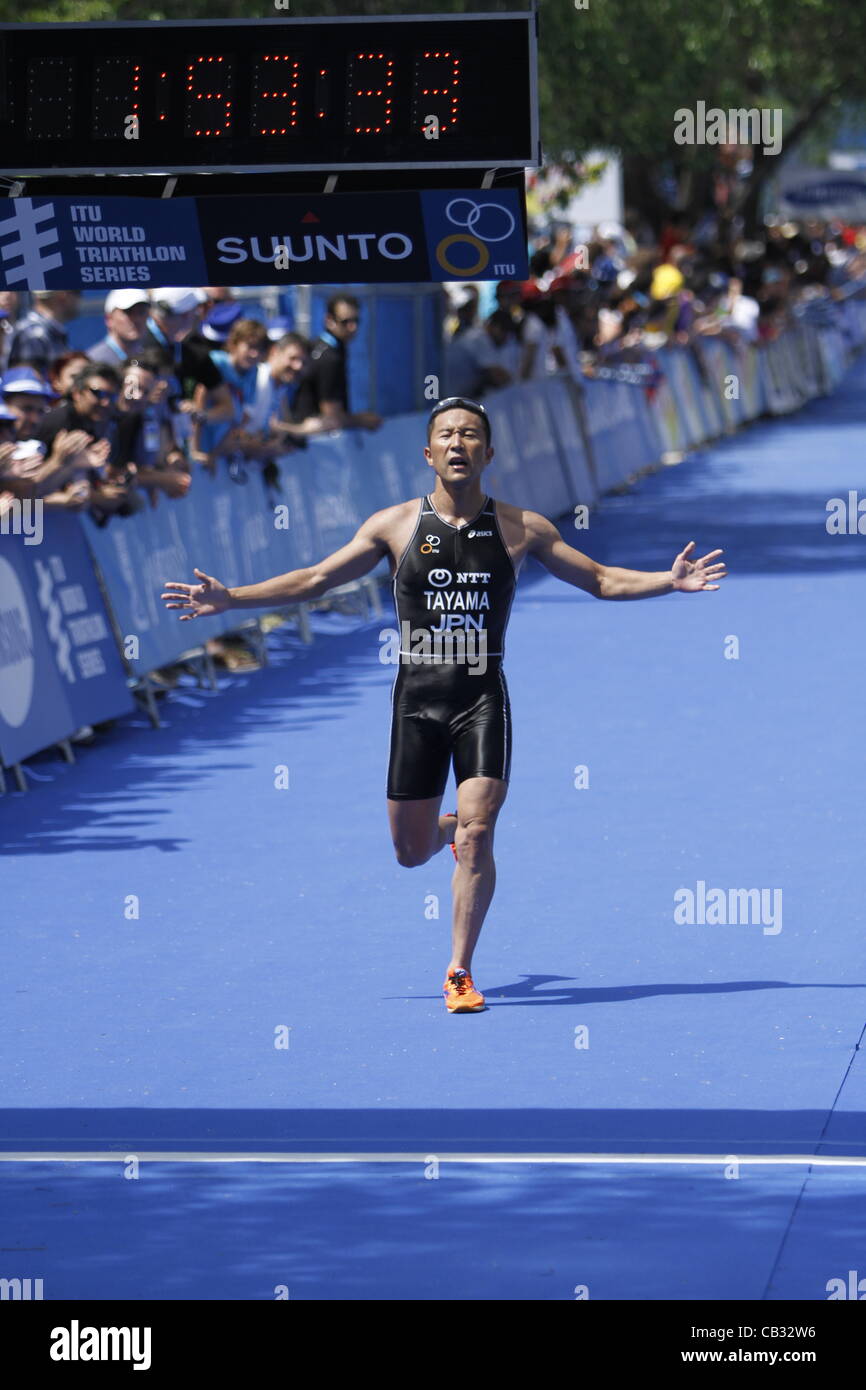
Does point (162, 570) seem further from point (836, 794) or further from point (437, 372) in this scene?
Result: point (437, 372)

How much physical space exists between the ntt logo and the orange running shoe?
3115 mm

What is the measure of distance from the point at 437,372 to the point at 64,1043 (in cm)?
1822

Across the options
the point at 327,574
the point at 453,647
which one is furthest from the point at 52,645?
the point at 453,647

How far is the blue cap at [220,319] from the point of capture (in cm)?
1823

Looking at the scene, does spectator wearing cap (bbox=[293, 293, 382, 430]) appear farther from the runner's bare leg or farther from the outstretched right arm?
the runner's bare leg

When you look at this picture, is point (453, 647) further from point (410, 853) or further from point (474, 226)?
point (474, 226)

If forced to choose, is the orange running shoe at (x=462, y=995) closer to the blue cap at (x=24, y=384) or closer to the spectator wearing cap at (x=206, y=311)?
the blue cap at (x=24, y=384)

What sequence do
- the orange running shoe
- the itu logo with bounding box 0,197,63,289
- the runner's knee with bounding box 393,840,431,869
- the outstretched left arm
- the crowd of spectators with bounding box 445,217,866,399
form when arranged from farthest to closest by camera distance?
1. the crowd of spectators with bounding box 445,217,866,399
2. the itu logo with bounding box 0,197,63,289
3. the runner's knee with bounding box 393,840,431,869
4. the outstretched left arm
5. the orange running shoe

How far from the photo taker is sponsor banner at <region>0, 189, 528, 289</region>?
10555mm

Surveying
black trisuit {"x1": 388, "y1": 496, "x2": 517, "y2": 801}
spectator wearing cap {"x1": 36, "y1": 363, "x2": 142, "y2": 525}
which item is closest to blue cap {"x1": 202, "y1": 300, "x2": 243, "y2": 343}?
spectator wearing cap {"x1": 36, "y1": 363, "x2": 142, "y2": 525}

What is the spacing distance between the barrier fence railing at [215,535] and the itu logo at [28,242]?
3186 mm

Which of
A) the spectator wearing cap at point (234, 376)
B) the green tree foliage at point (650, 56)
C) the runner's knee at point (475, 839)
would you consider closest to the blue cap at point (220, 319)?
the spectator wearing cap at point (234, 376)

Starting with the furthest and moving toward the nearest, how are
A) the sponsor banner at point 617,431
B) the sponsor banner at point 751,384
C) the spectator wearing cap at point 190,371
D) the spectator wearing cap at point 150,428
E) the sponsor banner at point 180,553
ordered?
1. the sponsor banner at point 751,384
2. the sponsor banner at point 617,431
3. the spectator wearing cap at point 190,371
4. the spectator wearing cap at point 150,428
5. the sponsor banner at point 180,553
